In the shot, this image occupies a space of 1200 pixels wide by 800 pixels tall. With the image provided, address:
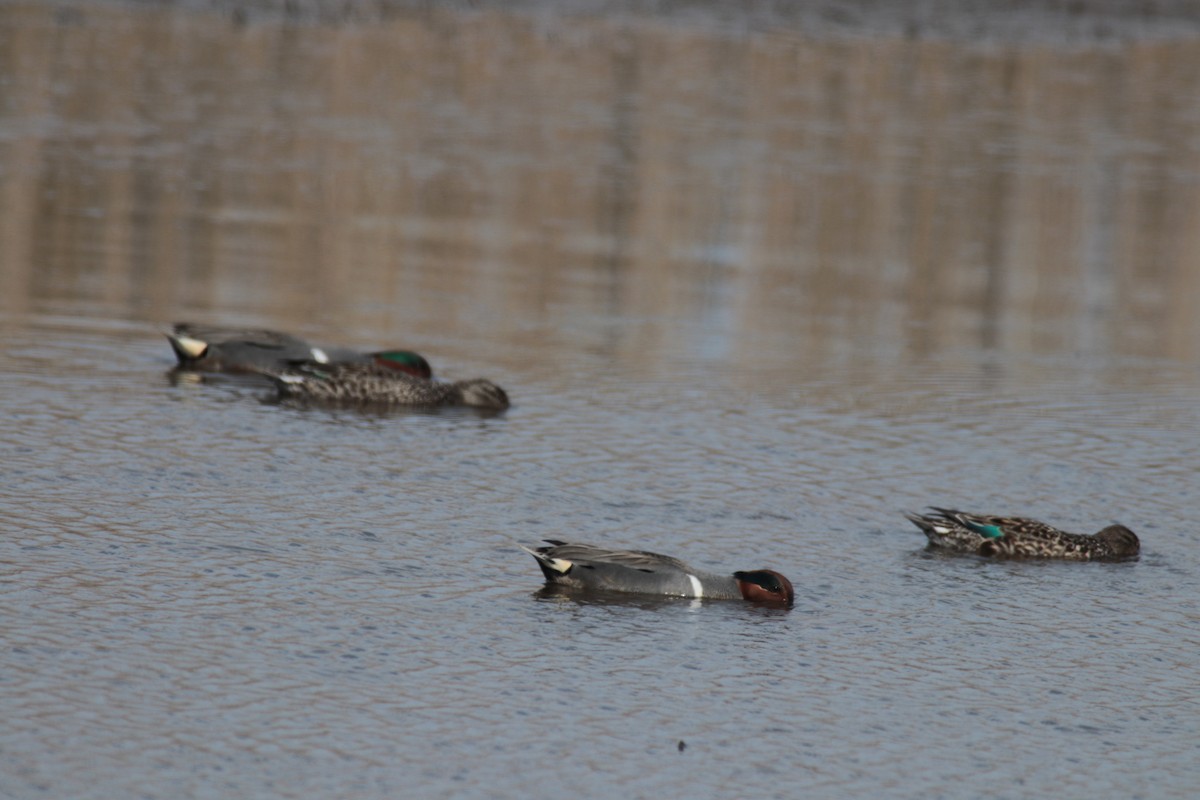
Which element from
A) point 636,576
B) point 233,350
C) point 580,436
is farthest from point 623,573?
point 233,350

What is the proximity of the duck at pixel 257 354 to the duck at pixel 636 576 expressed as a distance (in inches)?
210

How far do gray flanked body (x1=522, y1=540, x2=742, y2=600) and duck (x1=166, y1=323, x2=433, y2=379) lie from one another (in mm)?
5334

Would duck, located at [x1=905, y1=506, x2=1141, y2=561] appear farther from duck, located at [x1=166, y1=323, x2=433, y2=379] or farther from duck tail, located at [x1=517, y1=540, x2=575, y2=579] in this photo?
duck, located at [x1=166, y1=323, x2=433, y2=379]

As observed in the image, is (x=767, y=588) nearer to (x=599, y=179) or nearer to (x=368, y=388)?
(x=368, y=388)

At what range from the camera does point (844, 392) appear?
687 inches

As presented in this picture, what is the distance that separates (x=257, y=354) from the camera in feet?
54.9

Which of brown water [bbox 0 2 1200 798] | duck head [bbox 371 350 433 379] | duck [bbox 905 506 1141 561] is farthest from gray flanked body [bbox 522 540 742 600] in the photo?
duck head [bbox 371 350 433 379]

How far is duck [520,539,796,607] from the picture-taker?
11.4 meters

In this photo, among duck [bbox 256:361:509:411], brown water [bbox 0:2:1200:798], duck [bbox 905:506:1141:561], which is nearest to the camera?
brown water [bbox 0:2:1200:798]

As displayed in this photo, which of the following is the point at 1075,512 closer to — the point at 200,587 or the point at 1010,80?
the point at 200,587

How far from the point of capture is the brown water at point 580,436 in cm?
938

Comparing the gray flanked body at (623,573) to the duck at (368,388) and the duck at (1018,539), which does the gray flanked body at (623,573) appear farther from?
the duck at (368,388)

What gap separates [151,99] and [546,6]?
13589mm

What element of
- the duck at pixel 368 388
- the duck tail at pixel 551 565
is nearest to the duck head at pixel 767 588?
the duck tail at pixel 551 565
